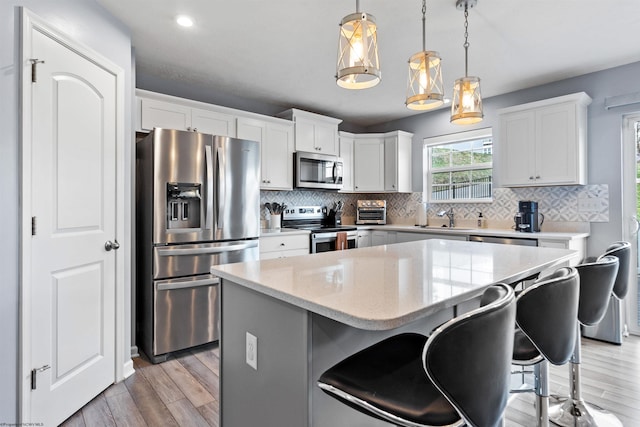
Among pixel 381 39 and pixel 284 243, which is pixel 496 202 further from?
pixel 284 243

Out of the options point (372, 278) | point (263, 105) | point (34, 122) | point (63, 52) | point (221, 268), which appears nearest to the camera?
point (372, 278)

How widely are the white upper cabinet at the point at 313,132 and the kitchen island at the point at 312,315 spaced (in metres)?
2.77

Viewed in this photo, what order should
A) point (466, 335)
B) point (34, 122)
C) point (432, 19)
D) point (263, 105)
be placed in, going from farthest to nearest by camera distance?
1. point (263, 105)
2. point (432, 19)
3. point (34, 122)
4. point (466, 335)

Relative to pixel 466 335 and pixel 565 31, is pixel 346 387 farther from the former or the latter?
pixel 565 31

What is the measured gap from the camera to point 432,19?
2352mm

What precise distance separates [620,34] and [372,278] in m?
2.94

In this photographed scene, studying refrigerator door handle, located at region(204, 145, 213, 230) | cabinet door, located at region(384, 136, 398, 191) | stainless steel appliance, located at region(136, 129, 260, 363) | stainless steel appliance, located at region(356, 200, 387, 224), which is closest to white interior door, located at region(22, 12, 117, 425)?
stainless steel appliance, located at region(136, 129, 260, 363)

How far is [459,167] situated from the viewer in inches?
176

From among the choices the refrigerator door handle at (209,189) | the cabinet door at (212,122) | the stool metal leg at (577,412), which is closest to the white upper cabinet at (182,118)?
the cabinet door at (212,122)

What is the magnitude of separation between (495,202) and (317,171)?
7.23 feet

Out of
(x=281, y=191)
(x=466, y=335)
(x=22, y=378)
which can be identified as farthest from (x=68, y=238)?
(x=281, y=191)

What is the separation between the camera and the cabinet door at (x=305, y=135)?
4.19m

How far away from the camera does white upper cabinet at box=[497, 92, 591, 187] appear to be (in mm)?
3174

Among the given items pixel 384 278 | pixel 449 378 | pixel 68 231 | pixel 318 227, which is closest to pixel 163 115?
pixel 68 231
